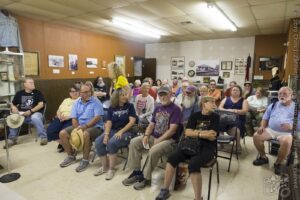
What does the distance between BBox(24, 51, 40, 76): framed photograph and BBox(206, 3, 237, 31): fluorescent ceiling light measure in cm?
398

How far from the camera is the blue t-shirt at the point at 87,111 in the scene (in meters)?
3.06

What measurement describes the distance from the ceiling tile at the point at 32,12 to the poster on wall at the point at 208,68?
4779 millimetres

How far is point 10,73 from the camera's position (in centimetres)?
441

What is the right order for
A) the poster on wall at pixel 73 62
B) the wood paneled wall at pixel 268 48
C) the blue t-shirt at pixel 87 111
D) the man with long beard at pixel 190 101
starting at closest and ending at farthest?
1. the blue t-shirt at pixel 87 111
2. the man with long beard at pixel 190 101
3. the poster on wall at pixel 73 62
4. the wood paneled wall at pixel 268 48

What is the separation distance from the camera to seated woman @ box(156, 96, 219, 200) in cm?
210

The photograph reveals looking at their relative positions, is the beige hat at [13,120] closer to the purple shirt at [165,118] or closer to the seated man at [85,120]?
the seated man at [85,120]

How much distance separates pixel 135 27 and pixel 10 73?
310 centimetres

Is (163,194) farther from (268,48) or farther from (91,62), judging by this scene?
(268,48)

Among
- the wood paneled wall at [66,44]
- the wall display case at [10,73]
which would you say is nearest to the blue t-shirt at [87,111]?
the wall display case at [10,73]

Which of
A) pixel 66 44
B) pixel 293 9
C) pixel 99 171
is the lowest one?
pixel 99 171

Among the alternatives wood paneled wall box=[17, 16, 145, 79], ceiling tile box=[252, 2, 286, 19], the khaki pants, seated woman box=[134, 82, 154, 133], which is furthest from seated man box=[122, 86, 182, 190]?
wood paneled wall box=[17, 16, 145, 79]

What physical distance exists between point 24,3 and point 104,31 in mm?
2582

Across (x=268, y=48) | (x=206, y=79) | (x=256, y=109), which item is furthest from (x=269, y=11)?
(x=206, y=79)

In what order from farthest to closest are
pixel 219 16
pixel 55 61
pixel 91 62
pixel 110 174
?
pixel 91 62 → pixel 55 61 → pixel 219 16 → pixel 110 174
